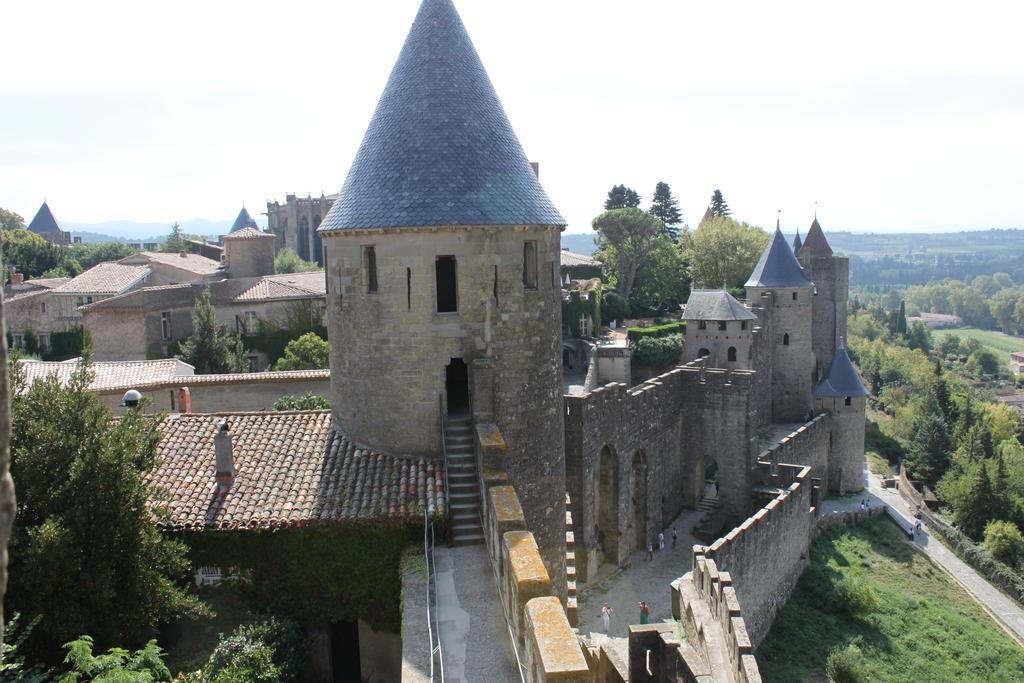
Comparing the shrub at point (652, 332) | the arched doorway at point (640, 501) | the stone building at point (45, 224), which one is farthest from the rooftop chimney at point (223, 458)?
the stone building at point (45, 224)

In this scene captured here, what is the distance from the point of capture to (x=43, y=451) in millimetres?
12391

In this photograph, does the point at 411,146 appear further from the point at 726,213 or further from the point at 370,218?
the point at 726,213

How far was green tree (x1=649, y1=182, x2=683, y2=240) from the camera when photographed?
8025cm

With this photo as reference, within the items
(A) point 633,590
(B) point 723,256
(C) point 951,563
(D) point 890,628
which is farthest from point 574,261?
(A) point 633,590

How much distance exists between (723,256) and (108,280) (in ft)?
141

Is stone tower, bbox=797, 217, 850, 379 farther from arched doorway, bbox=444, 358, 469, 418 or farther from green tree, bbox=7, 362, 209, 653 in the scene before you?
green tree, bbox=7, 362, 209, 653

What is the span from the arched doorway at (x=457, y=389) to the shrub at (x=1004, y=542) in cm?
3330

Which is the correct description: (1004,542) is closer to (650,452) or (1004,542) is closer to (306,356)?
(650,452)

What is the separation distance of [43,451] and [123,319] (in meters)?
33.1

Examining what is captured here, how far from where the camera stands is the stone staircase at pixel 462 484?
13570 millimetres

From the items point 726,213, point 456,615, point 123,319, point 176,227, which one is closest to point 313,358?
point 123,319

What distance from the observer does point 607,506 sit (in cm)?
2905

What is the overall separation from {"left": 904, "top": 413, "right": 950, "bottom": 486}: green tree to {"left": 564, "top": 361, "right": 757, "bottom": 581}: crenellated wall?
74.0ft

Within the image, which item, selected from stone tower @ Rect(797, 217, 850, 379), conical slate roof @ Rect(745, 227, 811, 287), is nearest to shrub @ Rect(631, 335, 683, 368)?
conical slate roof @ Rect(745, 227, 811, 287)
